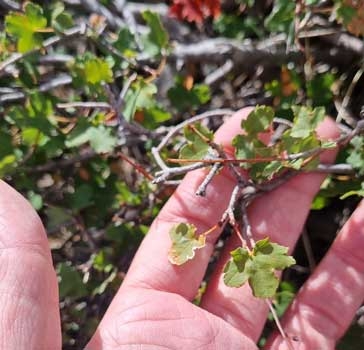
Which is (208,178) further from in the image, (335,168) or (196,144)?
(335,168)

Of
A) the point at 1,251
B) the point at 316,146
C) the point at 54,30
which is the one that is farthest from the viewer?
the point at 54,30

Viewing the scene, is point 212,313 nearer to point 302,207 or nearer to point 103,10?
point 302,207

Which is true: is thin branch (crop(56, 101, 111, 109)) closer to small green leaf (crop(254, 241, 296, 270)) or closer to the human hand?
the human hand

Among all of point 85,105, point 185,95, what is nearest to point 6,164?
point 85,105

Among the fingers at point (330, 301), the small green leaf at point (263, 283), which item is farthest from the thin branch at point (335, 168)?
the small green leaf at point (263, 283)

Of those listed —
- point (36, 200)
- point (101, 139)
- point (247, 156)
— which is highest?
point (247, 156)

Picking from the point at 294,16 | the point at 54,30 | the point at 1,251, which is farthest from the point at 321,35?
the point at 1,251
